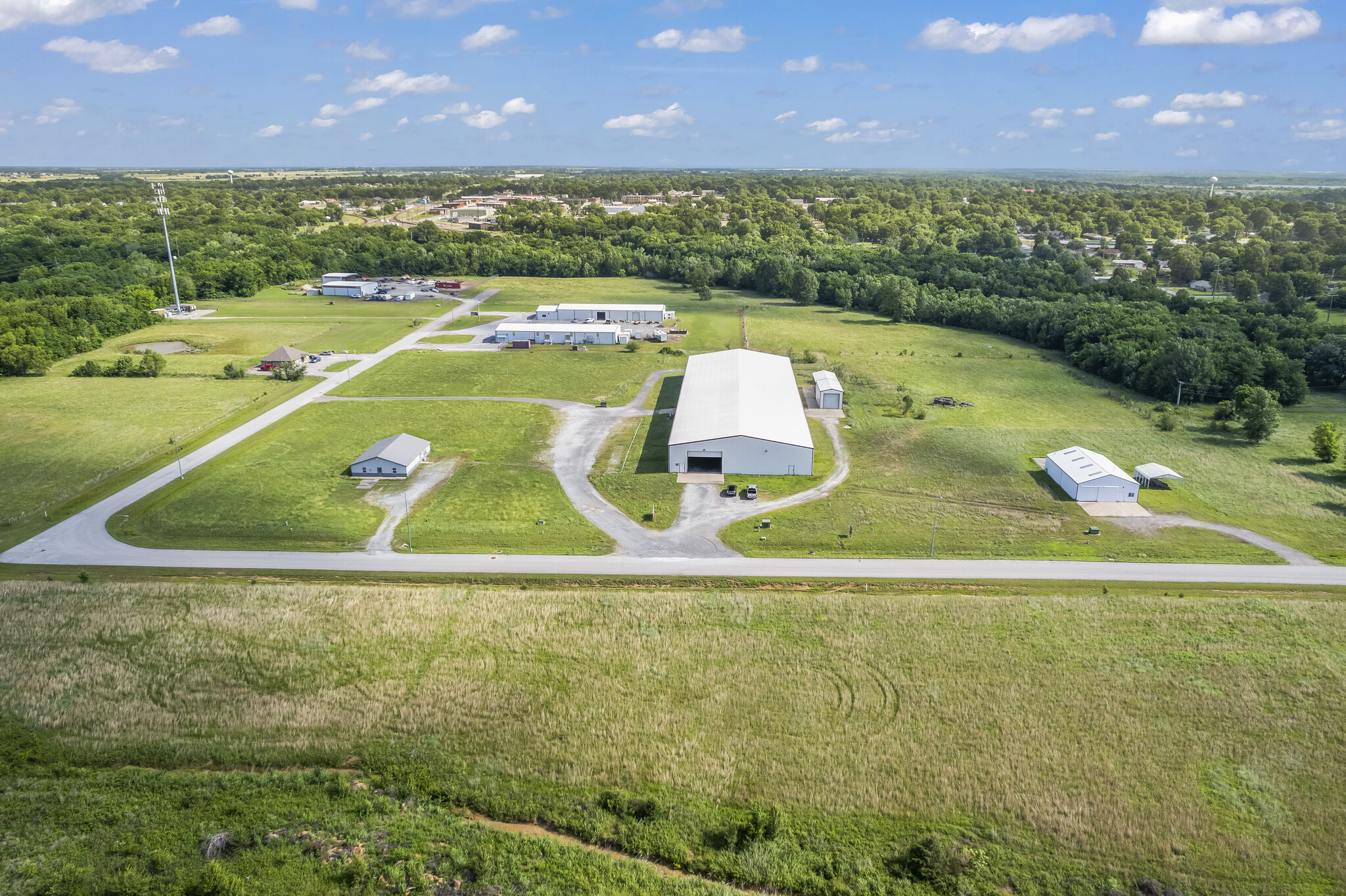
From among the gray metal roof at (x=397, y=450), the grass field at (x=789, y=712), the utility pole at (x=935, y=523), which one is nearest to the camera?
the grass field at (x=789, y=712)

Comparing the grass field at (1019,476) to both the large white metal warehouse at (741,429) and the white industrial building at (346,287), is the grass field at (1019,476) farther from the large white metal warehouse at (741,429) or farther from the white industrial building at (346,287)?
the white industrial building at (346,287)

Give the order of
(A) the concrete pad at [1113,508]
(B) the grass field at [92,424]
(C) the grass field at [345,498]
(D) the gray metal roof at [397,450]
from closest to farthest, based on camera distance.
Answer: (C) the grass field at [345,498]
(A) the concrete pad at [1113,508]
(B) the grass field at [92,424]
(D) the gray metal roof at [397,450]

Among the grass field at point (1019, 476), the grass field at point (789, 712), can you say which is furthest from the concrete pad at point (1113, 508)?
the grass field at point (789, 712)

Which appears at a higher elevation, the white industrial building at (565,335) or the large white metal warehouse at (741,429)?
the white industrial building at (565,335)

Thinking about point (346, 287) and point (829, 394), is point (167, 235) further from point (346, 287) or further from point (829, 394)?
point (829, 394)

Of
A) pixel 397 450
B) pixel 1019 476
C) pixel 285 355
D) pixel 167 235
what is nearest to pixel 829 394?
pixel 1019 476

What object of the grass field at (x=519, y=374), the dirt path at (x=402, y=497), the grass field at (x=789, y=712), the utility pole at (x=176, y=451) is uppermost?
the grass field at (x=519, y=374)

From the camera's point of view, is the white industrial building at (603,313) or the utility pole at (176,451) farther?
the white industrial building at (603,313)

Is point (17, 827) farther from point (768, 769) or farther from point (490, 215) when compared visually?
point (490, 215)
